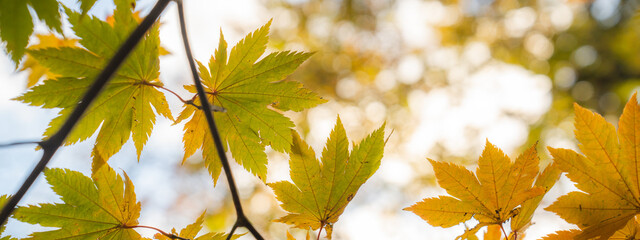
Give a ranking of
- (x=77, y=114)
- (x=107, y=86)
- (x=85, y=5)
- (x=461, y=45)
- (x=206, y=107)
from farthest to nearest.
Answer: (x=461, y=45)
(x=107, y=86)
(x=85, y=5)
(x=206, y=107)
(x=77, y=114)

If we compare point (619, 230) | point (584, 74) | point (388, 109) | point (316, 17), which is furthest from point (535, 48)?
point (619, 230)

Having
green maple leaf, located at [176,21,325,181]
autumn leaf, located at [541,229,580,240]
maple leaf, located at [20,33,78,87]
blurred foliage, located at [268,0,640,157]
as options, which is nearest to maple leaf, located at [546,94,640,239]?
autumn leaf, located at [541,229,580,240]

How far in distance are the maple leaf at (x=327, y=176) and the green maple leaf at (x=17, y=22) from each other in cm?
65

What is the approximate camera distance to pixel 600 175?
0.99 m

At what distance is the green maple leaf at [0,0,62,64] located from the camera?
2.54 feet

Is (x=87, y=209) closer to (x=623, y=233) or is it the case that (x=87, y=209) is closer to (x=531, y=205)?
(x=531, y=205)

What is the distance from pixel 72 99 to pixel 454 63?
887cm

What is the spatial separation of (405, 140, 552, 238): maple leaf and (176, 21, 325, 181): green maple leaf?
1.41 ft

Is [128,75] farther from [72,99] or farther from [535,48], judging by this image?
[535,48]

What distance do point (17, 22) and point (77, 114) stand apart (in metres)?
0.30

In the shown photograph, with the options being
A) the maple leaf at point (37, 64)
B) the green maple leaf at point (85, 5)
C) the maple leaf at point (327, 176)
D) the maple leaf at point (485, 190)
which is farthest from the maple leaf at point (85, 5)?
the maple leaf at point (37, 64)

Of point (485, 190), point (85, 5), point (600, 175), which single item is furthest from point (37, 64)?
point (600, 175)

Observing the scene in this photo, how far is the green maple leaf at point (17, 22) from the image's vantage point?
773 mm

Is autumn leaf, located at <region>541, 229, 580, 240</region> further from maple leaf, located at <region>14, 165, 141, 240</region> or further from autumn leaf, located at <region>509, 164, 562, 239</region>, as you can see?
maple leaf, located at <region>14, 165, 141, 240</region>
